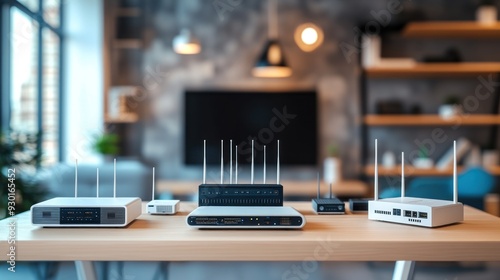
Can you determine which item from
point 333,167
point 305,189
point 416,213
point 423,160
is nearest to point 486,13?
point 423,160

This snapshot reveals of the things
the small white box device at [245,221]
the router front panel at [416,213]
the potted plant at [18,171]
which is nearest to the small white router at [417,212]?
the router front panel at [416,213]

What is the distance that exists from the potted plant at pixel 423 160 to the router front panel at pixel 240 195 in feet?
11.5

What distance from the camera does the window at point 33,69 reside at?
3.31 metres

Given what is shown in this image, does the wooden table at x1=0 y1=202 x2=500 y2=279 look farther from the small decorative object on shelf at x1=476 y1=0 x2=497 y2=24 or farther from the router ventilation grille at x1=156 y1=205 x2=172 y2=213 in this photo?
the small decorative object on shelf at x1=476 y1=0 x2=497 y2=24

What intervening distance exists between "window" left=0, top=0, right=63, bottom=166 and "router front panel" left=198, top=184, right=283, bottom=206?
1.64 m

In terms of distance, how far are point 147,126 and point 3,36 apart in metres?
2.06

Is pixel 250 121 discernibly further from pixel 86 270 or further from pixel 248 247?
pixel 248 247

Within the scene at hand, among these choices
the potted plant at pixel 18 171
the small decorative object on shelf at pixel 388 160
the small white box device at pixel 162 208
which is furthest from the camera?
the small decorative object on shelf at pixel 388 160

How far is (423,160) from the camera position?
4.81m

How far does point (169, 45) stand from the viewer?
5160 mm

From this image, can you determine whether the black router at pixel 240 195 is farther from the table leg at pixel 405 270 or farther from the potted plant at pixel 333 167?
the potted plant at pixel 333 167

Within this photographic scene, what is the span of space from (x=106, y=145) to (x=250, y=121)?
142 centimetres

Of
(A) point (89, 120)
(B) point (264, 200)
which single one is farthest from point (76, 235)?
(A) point (89, 120)

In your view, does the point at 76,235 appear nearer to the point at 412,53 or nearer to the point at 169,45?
the point at 169,45
